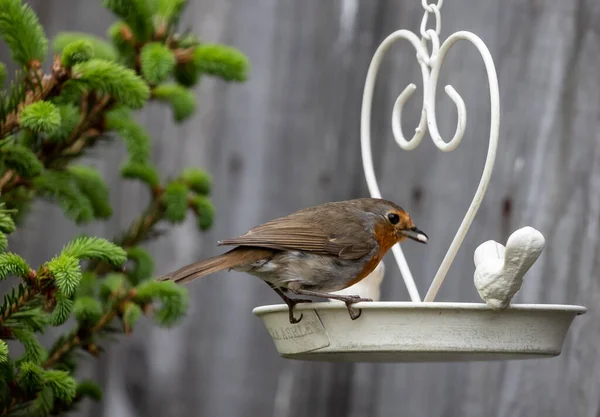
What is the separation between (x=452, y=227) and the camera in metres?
3.56

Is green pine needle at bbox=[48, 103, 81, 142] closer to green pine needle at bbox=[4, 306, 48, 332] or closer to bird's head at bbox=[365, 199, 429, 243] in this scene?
green pine needle at bbox=[4, 306, 48, 332]

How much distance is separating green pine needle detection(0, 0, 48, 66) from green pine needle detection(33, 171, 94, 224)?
0.47 metres

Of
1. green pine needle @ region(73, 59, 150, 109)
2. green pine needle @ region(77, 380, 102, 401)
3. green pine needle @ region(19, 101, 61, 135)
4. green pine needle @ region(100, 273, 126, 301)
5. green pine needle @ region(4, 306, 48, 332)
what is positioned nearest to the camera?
green pine needle @ region(4, 306, 48, 332)

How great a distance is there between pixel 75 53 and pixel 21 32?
21 centimetres

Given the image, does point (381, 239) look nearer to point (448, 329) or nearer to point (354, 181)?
point (448, 329)

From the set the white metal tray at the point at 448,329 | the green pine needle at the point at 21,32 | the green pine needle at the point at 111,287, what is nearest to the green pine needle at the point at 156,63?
the green pine needle at the point at 21,32

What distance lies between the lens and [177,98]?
10.9ft

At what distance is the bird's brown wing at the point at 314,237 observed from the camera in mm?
2908

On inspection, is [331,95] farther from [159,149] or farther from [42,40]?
[42,40]

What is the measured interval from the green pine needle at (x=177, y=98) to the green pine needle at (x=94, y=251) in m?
0.92

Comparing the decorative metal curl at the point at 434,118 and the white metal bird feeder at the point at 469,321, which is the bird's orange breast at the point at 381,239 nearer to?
the decorative metal curl at the point at 434,118

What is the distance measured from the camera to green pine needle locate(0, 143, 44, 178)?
2891 mm

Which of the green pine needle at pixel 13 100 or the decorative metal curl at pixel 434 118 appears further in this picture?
the green pine needle at pixel 13 100

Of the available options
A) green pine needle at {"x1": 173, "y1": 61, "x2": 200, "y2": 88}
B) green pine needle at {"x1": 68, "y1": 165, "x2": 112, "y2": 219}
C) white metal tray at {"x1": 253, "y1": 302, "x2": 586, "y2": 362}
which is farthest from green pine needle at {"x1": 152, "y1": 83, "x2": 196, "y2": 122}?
white metal tray at {"x1": 253, "y1": 302, "x2": 586, "y2": 362}
